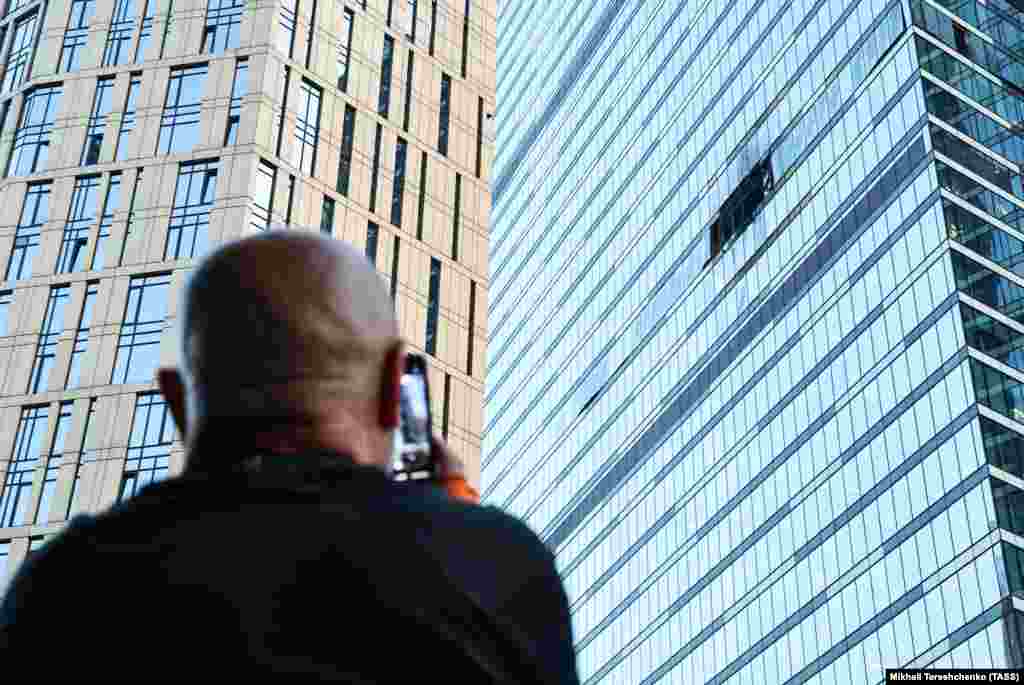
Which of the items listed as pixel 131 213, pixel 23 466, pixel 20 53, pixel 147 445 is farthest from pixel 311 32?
pixel 23 466

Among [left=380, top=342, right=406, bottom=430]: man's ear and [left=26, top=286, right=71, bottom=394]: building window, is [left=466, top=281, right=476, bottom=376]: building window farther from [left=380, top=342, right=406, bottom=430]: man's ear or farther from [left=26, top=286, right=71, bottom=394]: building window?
[left=380, top=342, right=406, bottom=430]: man's ear

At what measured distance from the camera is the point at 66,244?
44.2 meters

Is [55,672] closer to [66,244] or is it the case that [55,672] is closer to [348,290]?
[348,290]

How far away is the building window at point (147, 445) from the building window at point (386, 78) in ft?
46.3

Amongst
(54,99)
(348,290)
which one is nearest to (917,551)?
(54,99)

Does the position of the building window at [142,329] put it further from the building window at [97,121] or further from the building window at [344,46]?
the building window at [344,46]

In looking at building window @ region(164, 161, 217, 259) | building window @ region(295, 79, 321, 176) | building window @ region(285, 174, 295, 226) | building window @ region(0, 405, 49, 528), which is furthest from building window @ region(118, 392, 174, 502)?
building window @ region(295, 79, 321, 176)

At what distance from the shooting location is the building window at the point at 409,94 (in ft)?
166

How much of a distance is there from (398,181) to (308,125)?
3.56m

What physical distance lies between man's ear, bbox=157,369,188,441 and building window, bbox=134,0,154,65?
4803 centimetres

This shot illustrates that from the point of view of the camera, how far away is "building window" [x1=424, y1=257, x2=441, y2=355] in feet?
151

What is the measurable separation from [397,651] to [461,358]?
45062 millimetres

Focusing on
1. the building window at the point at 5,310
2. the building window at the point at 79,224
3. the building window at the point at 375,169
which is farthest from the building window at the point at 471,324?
the building window at the point at 5,310
